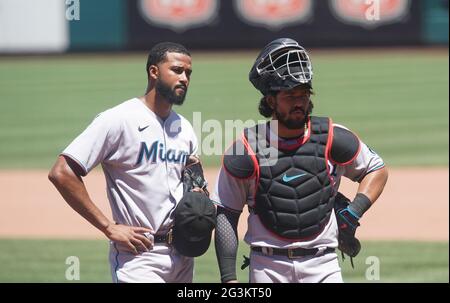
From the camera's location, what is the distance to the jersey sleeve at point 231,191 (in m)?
5.09

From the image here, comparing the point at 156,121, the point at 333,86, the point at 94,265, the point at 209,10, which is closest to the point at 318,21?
the point at 209,10

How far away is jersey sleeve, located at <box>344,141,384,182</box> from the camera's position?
525 centimetres

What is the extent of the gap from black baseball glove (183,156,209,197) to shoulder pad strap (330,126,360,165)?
89cm

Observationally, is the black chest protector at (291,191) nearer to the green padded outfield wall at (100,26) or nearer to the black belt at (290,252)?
the black belt at (290,252)

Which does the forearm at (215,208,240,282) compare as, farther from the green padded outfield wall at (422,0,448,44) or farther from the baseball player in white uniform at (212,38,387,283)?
the green padded outfield wall at (422,0,448,44)

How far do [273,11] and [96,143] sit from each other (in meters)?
27.7

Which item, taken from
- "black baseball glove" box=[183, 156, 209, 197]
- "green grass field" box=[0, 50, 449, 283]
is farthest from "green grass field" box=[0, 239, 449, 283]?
"black baseball glove" box=[183, 156, 209, 197]

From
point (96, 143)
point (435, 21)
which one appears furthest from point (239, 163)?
point (435, 21)

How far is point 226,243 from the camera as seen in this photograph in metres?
5.11

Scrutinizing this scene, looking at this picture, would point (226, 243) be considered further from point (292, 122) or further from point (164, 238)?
point (292, 122)
